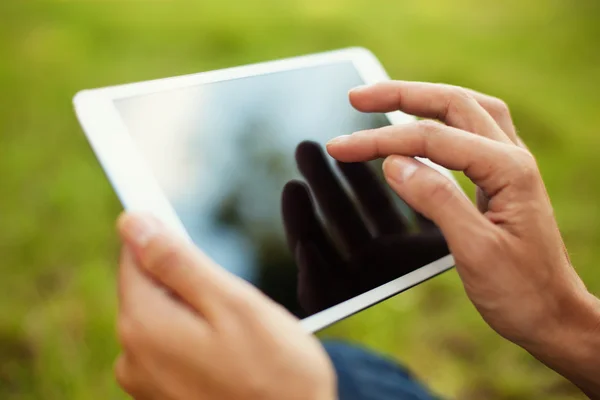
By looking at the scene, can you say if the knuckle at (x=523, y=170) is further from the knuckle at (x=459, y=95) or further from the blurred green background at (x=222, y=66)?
the blurred green background at (x=222, y=66)

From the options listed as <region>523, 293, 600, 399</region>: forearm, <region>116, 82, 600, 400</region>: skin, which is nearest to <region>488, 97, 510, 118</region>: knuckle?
<region>116, 82, 600, 400</region>: skin

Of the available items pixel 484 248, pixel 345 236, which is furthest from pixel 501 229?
pixel 345 236

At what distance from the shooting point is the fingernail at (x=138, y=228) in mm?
343

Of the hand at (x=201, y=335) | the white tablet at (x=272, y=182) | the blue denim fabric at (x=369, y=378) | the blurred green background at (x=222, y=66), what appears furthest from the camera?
the blurred green background at (x=222, y=66)

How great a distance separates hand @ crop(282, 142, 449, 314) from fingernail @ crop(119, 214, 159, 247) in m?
0.18

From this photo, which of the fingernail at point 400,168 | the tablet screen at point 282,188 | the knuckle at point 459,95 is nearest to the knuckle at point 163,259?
the tablet screen at point 282,188

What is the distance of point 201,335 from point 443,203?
237 mm

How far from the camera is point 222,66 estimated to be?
116cm

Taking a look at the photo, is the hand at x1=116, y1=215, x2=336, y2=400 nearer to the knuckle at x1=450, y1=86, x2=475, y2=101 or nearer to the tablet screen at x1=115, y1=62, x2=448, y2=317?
the tablet screen at x1=115, y1=62, x2=448, y2=317

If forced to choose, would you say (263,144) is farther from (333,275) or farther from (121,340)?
(121,340)

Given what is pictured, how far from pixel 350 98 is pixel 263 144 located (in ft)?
0.35

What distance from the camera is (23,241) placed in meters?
0.87

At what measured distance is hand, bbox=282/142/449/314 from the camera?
499 mm

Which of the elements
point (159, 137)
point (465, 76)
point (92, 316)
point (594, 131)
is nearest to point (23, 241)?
point (92, 316)
